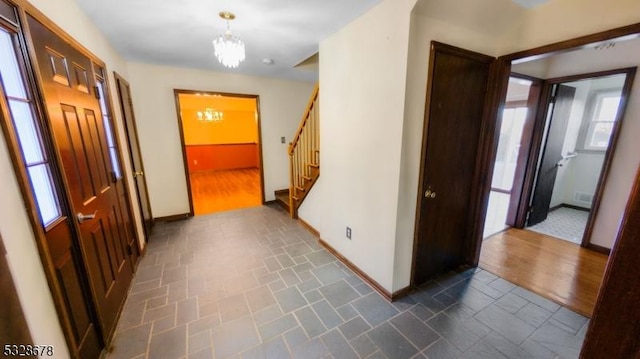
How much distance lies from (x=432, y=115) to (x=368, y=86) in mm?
592

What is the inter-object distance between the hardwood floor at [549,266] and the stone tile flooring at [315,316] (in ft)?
0.61

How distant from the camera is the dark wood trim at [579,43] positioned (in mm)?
1557

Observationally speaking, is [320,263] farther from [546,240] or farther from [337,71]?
[546,240]

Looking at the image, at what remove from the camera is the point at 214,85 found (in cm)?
387

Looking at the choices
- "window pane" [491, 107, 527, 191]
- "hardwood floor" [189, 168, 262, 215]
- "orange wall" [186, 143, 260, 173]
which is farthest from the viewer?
"orange wall" [186, 143, 260, 173]

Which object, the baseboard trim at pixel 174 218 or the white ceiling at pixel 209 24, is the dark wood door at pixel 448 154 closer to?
the white ceiling at pixel 209 24

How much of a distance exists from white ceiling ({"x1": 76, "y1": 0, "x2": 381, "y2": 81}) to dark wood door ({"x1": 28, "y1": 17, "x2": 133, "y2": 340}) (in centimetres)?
58

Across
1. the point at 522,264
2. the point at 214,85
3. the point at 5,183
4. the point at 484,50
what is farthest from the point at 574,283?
the point at 214,85

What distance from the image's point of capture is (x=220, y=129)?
8.06 metres

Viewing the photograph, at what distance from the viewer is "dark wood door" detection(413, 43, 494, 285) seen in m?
1.85

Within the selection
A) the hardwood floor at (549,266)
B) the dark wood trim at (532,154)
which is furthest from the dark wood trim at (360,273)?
the dark wood trim at (532,154)

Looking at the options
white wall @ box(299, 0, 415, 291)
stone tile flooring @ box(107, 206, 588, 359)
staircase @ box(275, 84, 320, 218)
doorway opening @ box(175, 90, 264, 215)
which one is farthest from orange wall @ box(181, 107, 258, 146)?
stone tile flooring @ box(107, 206, 588, 359)

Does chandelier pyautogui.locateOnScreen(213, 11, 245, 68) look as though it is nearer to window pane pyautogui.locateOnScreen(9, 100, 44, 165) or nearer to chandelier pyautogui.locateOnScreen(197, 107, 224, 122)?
window pane pyautogui.locateOnScreen(9, 100, 44, 165)

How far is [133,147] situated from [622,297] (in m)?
3.98
